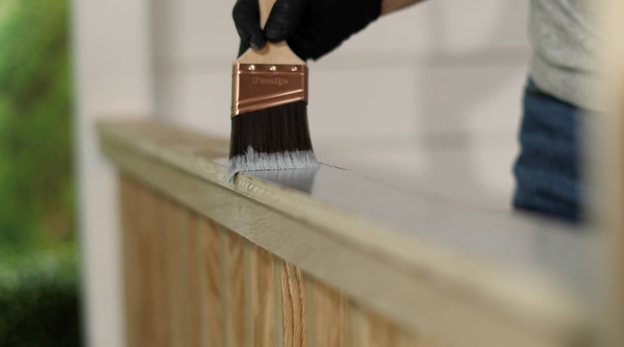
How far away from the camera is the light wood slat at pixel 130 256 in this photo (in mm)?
1348

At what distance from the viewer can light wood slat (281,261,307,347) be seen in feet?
1.79

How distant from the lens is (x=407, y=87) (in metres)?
1.83

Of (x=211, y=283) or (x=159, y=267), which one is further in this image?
(x=159, y=267)

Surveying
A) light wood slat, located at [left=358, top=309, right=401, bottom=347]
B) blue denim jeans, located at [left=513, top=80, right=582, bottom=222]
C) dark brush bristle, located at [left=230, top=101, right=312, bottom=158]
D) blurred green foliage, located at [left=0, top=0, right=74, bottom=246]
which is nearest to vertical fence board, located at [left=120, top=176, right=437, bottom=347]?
light wood slat, located at [left=358, top=309, right=401, bottom=347]

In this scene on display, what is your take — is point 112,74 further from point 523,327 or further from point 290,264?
point 523,327

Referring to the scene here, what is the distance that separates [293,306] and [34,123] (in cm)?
173

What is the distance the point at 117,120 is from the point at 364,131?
680 millimetres

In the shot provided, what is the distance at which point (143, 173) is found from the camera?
3.57 feet

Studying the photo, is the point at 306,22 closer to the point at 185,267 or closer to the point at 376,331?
the point at 185,267

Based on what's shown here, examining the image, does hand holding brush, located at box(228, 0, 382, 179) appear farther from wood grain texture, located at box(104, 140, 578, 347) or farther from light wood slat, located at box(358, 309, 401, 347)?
light wood slat, located at box(358, 309, 401, 347)

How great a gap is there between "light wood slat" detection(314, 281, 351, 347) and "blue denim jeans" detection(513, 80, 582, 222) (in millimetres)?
328

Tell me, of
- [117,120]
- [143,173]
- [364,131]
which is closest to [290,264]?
[143,173]

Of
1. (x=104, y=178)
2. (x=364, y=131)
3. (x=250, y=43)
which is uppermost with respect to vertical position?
(x=250, y=43)

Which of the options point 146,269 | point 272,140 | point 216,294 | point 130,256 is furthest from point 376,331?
point 130,256
